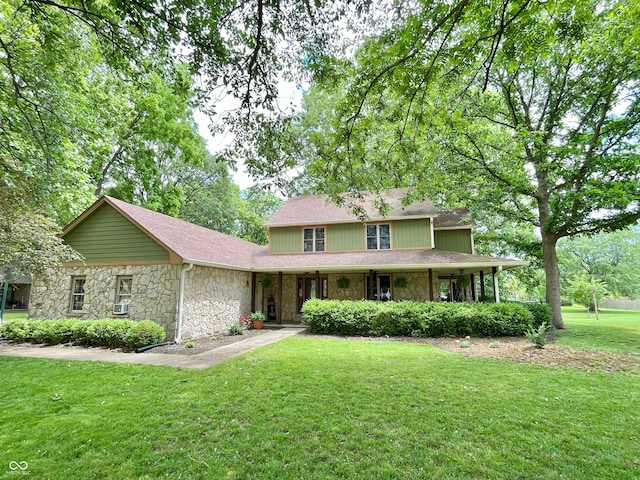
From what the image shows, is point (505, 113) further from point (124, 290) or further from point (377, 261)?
point (124, 290)

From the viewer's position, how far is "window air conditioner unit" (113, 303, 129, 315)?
10484 mm

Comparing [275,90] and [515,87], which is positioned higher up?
[515,87]

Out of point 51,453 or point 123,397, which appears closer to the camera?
point 51,453

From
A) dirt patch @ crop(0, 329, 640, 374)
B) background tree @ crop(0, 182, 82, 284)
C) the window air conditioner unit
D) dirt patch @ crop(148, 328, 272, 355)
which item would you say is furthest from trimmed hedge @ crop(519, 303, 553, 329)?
background tree @ crop(0, 182, 82, 284)

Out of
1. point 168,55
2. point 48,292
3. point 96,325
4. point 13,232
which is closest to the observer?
point 168,55

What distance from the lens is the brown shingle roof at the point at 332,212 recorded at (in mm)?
14578

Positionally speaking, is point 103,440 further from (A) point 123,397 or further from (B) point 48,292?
(B) point 48,292

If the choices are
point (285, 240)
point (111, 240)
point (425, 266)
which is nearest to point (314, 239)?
point (285, 240)

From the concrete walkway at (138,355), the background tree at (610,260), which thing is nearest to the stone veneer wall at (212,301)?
the concrete walkway at (138,355)

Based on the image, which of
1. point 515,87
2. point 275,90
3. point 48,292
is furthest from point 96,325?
point 515,87

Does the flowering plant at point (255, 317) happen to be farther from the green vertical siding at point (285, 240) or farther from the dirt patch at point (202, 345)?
the green vertical siding at point (285, 240)

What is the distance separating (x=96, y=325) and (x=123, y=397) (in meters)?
5.57

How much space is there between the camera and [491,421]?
12.9 ft

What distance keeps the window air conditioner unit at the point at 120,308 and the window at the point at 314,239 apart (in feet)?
→ 26.7
